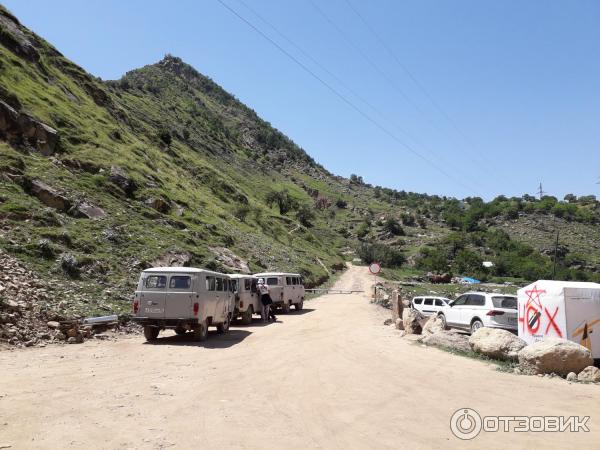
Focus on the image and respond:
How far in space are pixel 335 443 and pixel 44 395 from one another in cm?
487

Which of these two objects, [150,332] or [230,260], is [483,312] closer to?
[150,332]

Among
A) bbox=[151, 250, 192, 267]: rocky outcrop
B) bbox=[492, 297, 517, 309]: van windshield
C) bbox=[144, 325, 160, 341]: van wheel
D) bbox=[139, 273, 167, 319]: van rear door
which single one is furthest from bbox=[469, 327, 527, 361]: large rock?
bbox=[151, 250, 192, 267]: rocky outcrop

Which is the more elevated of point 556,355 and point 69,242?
point 69,242

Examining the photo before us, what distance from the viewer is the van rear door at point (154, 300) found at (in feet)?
48.8

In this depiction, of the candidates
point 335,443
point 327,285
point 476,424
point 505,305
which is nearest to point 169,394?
point 335,443

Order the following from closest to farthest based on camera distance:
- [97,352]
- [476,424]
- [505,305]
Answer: [476,424] → [97,352] → [505,305]

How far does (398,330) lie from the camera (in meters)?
19.9

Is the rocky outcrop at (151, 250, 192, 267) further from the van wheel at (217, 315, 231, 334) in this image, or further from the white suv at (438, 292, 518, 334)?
the white suv at (438, 292, 518, 334)

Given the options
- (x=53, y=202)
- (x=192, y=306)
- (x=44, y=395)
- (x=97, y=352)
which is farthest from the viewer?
(x=53, y=202)

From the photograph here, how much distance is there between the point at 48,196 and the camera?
24625 mm

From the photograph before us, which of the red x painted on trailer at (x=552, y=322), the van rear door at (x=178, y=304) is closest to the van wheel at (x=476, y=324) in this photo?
the red x painted on trailer at (x=552, y=322)

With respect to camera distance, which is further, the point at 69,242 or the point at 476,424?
the point at 69,242

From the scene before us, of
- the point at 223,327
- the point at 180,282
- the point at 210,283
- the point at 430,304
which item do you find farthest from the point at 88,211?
the point at 430,304

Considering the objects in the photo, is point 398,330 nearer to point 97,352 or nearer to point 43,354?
point 97,352
